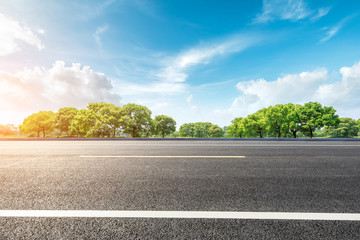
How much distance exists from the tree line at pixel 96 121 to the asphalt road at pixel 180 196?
3560 cm

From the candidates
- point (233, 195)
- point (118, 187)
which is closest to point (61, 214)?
point (118, 187)

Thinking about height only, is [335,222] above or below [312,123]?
below

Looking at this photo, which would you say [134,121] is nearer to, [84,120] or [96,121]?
[96,121]

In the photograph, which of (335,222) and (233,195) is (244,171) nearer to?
(233,195)

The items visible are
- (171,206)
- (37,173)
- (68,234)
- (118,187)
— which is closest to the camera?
(68,234)

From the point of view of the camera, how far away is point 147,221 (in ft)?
7.06

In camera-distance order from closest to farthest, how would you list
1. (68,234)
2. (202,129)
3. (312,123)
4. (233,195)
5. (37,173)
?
(68,234) → (233,195) → (37,173) → (312,123) → (202,129)

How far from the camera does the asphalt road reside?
1971 mm

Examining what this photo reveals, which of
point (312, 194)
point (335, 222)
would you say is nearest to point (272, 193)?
point (312, 194)

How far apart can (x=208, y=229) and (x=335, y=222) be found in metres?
1.63

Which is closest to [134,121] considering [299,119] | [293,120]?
[293,120]

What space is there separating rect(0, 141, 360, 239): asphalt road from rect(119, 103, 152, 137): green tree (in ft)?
117

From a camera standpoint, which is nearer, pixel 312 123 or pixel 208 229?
pixel 208 229

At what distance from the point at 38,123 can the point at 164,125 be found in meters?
37.3
